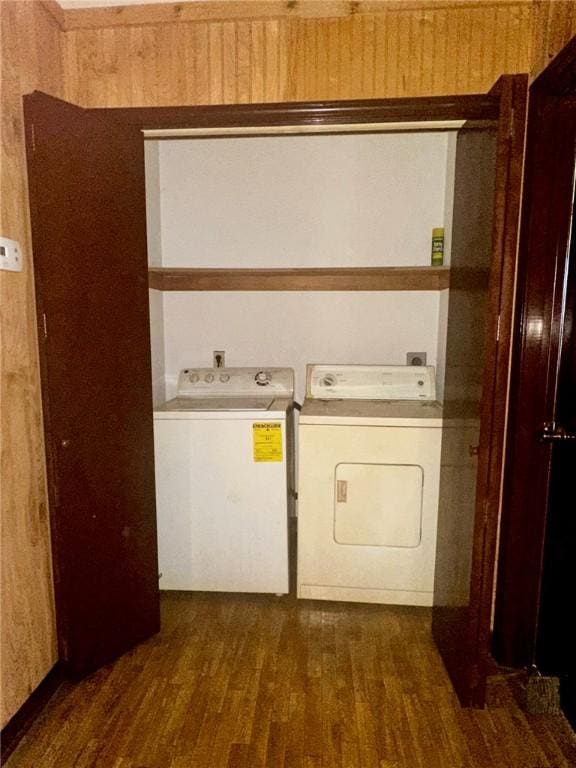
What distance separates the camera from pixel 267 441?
7.66ft

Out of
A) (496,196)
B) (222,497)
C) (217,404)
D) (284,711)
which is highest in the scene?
(496,196)

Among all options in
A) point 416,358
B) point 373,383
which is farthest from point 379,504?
point 416,358

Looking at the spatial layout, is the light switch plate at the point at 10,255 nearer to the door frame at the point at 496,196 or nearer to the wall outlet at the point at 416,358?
the door frame at the point at 496,196

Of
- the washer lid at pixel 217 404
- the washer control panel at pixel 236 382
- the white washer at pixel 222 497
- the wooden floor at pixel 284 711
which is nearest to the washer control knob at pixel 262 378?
the washer control panel at pixel 236 382

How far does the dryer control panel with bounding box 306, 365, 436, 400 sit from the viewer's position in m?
2.69

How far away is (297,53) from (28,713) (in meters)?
2.46

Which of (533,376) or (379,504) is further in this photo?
(379,504)

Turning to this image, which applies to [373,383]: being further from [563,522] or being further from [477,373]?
[563,522]

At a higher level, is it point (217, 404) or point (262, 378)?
point (262, 378)

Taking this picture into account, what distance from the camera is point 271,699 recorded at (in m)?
1.81

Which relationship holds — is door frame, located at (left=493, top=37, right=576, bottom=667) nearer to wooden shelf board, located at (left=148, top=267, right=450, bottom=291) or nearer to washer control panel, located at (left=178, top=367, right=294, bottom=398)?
wooden shelf board, located at (left=148, top=267, right=450, bottom=291)

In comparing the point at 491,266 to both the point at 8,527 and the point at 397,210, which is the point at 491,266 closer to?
the point at 397,210

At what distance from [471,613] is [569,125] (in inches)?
66.3

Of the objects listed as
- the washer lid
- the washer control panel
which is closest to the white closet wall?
the washer control panel
